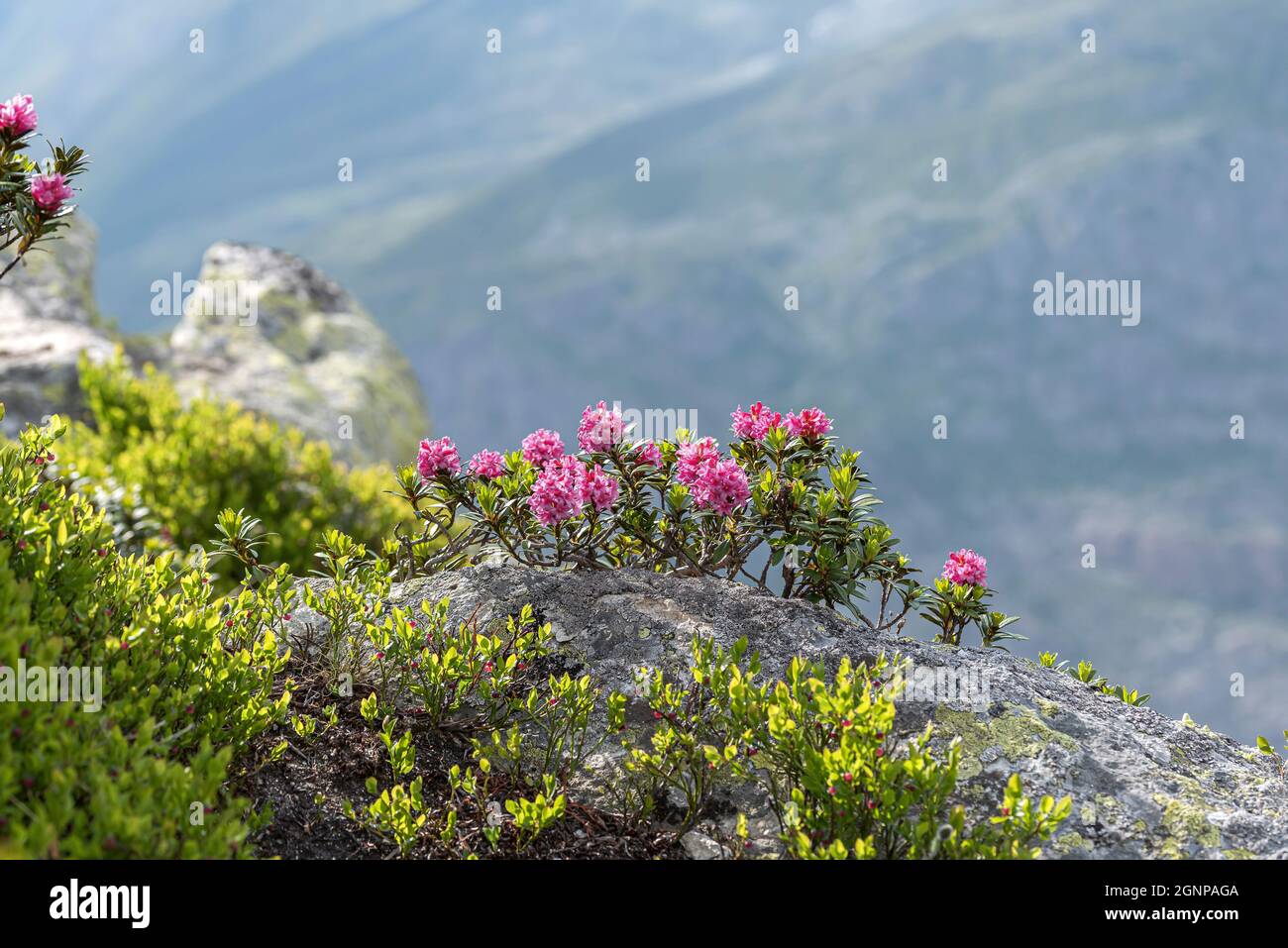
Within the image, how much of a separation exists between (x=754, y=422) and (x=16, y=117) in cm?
338

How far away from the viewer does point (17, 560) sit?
136 inches

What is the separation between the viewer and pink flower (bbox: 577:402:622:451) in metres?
4.64

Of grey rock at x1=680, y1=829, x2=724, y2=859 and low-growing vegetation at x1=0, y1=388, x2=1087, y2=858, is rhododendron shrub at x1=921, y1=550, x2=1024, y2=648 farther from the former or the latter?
grey rock at x1=680, y1=829, x2=724, y2=859

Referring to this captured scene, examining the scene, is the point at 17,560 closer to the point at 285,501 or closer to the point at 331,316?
the point at 285,501

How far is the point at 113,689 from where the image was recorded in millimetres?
3285

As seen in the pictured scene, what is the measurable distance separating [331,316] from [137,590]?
407 inches

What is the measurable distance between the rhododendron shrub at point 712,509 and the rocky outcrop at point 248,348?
20.2ft

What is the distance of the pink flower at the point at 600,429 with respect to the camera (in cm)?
464

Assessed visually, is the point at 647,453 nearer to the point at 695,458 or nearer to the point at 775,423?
the point at 695,458

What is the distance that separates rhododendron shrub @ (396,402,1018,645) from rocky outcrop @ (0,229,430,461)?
615 centimetres

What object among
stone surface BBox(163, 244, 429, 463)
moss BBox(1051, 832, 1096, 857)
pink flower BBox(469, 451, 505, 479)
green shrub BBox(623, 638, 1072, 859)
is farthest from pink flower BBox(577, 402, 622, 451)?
stone surface BBox(163, 244, 429, 463)

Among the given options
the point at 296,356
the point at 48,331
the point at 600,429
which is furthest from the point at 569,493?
the point at 296,356

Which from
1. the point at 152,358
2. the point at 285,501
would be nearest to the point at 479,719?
the point at 285,501
